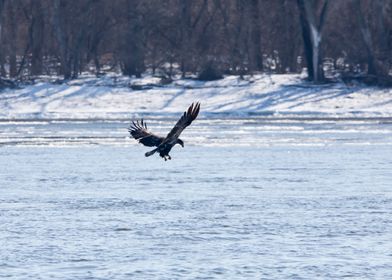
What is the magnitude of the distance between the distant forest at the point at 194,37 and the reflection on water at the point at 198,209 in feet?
40.5

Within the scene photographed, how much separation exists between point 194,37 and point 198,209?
971 inches

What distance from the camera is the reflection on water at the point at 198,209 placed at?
11109 millimetres

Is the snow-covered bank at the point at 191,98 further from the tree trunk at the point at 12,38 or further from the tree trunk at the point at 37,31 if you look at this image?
the tree trunk at the point at 37,31

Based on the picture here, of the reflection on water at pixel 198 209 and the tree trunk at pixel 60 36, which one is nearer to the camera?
the reflection on water at pixel 198 209

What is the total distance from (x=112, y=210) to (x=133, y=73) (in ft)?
76.5

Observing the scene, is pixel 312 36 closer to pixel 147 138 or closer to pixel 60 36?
pixel 60 36

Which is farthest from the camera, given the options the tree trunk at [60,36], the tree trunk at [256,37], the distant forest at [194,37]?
the tree trunk at [256,37]

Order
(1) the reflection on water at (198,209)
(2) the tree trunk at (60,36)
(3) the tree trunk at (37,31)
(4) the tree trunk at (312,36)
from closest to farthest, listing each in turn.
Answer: (1) the reflection on water at (198,209) < (4) the tree trunk at (312,36) < (2) the tree trunk at (60,36) < (3) the tree trunk at (37,31)

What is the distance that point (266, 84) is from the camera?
3641cm

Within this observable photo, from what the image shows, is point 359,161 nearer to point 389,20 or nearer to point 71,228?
point 71,228

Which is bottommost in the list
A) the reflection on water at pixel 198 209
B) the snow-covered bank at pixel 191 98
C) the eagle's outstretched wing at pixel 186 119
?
the reflection on water at pixel 198 209

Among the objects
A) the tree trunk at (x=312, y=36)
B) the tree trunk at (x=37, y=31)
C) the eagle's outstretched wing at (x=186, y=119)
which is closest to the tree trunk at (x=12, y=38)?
the tree trunk at (x=37, y=31)

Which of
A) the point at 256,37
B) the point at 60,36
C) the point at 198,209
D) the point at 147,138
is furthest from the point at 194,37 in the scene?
the point at 147,138

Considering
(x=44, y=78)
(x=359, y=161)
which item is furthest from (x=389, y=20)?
(x=359, y=161)
